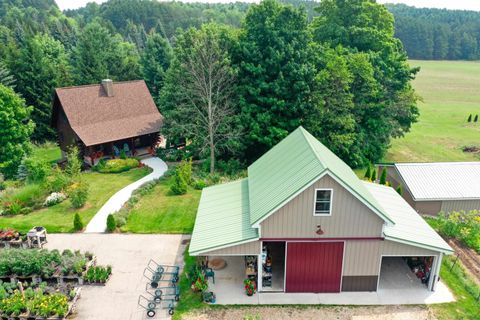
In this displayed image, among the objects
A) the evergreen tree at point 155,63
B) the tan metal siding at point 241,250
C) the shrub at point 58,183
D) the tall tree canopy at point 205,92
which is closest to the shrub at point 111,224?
the shrub at point 58,183

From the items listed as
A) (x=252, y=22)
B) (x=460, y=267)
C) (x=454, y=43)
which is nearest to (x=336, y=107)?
(x=252, y=22)

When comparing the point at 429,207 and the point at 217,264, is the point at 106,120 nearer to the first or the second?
the point at 217,264

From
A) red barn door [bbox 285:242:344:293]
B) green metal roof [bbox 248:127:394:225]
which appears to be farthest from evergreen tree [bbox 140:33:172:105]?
red barn door [bbox 285:242:344:293]

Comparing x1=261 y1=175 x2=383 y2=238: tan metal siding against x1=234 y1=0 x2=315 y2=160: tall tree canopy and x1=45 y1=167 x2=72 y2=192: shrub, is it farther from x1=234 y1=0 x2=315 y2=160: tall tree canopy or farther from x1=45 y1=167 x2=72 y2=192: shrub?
x1=45 y1=167 x2=72 y2=192: shrub

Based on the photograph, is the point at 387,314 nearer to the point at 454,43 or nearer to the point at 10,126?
the point at 10,126

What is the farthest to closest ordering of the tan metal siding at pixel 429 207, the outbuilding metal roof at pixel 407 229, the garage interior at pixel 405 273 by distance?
1. the tan metal siding at pixel 429 207
2. the garage interior at pixel 405 273
3. the outbuilding metal roof at pixel 407 229

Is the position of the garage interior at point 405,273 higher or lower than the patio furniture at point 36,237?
lower

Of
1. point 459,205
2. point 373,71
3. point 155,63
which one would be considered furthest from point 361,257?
point 155,63

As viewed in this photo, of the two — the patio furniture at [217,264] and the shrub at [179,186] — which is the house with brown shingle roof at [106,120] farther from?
the patio furniture at [217,264]
